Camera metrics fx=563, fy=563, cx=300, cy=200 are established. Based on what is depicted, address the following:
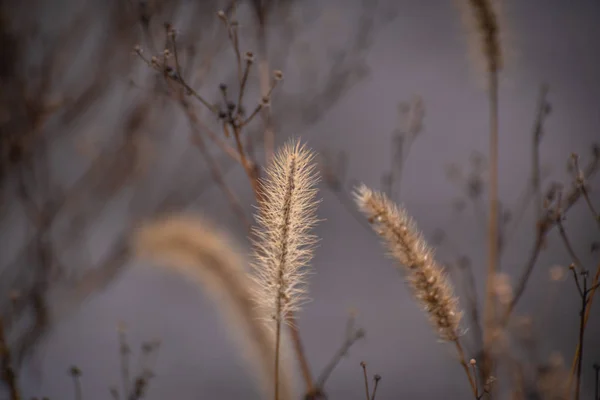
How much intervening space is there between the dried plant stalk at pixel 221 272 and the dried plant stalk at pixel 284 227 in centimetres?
40

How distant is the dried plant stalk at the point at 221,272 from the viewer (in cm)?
128

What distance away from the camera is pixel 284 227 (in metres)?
0.80

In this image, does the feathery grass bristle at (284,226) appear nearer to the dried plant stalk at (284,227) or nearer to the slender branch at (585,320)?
the dried plant stalk at (284,227)

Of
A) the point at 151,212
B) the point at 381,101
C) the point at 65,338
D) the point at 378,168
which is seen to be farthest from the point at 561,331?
the point at 65,338

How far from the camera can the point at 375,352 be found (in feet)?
8.02

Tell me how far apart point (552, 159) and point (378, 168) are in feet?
2.32

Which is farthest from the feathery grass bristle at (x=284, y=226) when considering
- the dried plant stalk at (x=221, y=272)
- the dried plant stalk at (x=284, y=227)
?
the dried plant stalk at (x=221, y=272)

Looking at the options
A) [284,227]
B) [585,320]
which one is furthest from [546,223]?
[284,227]

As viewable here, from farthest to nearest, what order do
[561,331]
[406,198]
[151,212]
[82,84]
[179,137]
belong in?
[179,137], [406,198], [561,331], [151,212], [82,84]

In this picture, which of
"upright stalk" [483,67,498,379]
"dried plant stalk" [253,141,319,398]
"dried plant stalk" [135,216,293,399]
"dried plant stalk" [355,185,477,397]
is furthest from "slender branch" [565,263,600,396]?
"dried plant stalk" [135,216,293,399]

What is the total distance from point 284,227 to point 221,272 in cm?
59

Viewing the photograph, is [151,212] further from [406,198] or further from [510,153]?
[510,153]

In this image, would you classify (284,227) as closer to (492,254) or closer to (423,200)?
(492,254)

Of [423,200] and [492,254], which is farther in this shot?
[423,200]
